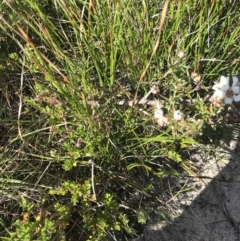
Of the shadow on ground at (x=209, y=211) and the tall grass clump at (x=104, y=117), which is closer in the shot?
the tall grass clump at (x=104, y=117)

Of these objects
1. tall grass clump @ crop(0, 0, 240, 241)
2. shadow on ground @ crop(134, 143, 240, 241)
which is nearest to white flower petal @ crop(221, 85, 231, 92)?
tall grass clump @ crop(0, 0, 240, 241)

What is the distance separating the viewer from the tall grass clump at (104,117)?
1.29m

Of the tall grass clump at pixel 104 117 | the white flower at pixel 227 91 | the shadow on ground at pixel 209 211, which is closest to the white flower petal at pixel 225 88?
the white flower at pixel 227 91

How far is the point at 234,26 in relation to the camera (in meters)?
1.38

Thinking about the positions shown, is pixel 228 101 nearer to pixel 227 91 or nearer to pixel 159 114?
pixel 227 91

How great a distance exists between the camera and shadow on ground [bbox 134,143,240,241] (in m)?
1.44

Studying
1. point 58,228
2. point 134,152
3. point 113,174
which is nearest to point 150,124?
point 134,152

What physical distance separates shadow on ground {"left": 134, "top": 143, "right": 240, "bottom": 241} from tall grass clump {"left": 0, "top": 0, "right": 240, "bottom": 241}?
62 mm

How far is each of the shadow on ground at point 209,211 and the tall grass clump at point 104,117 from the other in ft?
0.20

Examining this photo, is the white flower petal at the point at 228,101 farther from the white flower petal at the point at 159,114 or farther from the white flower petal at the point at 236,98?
the white flower petal at the point at 159,114

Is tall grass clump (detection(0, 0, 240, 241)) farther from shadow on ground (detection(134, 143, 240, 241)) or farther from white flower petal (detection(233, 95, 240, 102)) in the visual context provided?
white flower petal (detection(233, 95, 240, 102))

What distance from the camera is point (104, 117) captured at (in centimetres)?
130

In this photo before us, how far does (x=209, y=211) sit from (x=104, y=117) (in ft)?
1.71

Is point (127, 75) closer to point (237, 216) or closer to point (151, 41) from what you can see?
point (151, 41)
